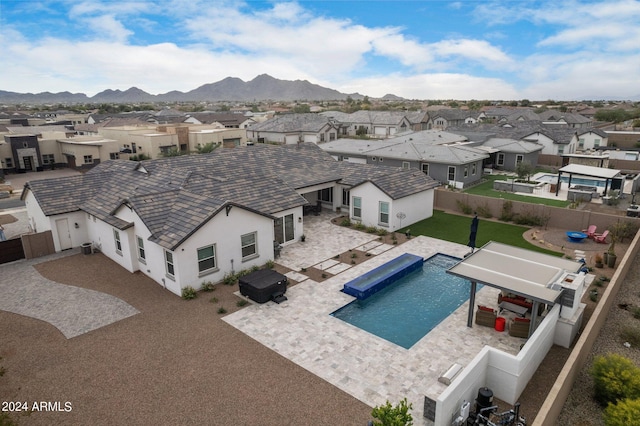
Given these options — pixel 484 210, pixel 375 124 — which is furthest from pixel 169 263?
pixel 375 124

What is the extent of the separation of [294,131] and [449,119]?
40080 mm

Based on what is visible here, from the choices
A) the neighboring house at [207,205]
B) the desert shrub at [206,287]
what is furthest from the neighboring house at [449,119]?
the desert shrub at [206,287]

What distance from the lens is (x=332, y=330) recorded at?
14.6 metres

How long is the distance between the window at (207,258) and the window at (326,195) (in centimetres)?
1415

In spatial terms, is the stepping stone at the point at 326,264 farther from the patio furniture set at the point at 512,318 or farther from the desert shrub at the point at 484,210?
the desert shrub at the point at 484,210

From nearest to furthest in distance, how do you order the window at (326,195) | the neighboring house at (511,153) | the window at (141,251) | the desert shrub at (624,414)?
the desert shrub at (624,414) → the window at (141,251) → the window at (326,195) → the neighboring house at (511,153)

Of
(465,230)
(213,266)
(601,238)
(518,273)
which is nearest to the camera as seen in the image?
(518,273)

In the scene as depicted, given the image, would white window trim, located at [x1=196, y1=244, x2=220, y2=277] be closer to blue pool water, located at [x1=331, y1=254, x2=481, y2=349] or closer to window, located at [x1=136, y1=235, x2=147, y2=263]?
window, located at [x1=136, y1=235, x2=147, y2=263]

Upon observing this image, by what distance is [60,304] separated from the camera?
16672mm

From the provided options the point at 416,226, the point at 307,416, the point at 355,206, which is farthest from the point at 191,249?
the point at 416,226

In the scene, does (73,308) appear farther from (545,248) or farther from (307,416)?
(545,248)

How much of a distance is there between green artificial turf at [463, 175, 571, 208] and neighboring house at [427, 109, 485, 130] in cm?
4975

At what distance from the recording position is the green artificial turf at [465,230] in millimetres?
23906

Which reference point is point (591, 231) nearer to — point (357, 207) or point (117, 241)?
point (357, 207)
